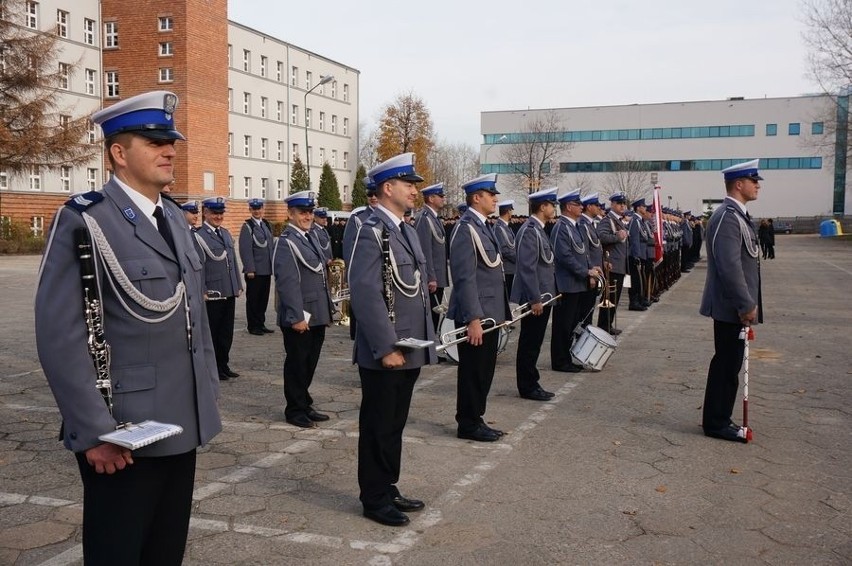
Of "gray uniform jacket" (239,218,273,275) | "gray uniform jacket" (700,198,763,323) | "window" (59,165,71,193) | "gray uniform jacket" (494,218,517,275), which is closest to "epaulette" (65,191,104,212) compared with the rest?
"gray uniform jacket" (700,198,763,323)

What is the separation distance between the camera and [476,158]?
93062 mm

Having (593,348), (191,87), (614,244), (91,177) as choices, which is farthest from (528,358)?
(191,87)

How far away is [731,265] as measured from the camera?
6.24 meters

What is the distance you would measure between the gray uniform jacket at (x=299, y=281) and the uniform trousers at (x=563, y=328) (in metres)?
3.24

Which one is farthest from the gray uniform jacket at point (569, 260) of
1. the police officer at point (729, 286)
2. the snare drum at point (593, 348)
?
the police officer at point (729, 286)

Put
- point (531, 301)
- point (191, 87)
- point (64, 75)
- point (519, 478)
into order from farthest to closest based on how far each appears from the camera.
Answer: point (191, 87) → point (64, 75) → point (531, 301) → point (519, 478)

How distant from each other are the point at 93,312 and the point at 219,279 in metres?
7.36

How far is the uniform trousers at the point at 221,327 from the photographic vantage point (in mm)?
9242

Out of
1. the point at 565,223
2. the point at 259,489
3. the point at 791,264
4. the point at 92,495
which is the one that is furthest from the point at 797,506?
the point at 791,264

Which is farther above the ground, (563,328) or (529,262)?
(529,262)

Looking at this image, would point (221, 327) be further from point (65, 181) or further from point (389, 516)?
point (65, 181)

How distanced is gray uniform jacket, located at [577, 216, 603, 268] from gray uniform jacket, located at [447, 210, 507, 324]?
13.6 feet

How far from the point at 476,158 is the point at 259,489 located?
8978cm

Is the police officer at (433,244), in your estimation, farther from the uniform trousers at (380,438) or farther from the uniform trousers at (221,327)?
the uniform trousers at (380,438)
